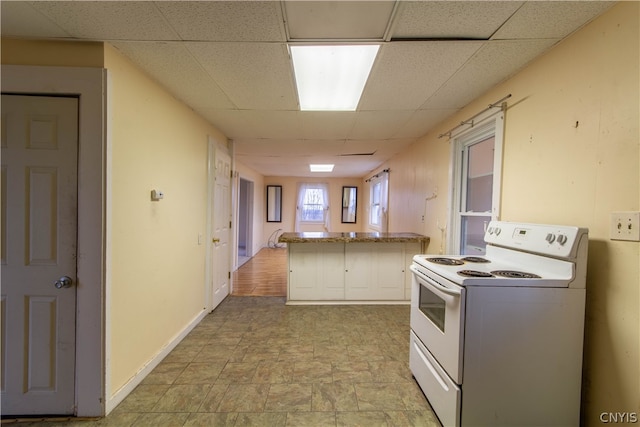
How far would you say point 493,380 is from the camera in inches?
52.9

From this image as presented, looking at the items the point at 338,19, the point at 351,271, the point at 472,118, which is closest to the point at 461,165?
the point at 472,118

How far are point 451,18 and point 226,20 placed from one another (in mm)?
1176

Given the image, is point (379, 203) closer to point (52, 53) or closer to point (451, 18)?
point (451, 18)

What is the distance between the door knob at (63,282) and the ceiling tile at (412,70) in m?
2.37

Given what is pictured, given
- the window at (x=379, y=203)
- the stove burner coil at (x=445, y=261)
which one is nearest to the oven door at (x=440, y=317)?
the stove burner coil at (x=445, y=261)

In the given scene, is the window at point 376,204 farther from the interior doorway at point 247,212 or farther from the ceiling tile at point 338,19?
the ceiling tile at point 338,19

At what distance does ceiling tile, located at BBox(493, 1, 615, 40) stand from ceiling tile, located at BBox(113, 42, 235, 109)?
1.90m

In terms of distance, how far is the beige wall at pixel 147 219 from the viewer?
5.54 feet

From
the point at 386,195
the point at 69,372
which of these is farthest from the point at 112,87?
the point at 386,195

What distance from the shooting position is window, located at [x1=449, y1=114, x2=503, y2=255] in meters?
2.09

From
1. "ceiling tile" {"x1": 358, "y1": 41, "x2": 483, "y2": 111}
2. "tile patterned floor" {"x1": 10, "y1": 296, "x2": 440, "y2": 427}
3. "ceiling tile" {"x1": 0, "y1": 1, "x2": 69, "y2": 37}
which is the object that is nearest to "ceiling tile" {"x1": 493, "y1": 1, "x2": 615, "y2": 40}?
"ceiling tile" {"x1": 358, "y1": 41, "x2": 483, "y2": 111}

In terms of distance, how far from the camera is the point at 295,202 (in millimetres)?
8359

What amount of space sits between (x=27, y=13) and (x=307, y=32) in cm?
144

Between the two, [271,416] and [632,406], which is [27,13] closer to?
[271,416]
